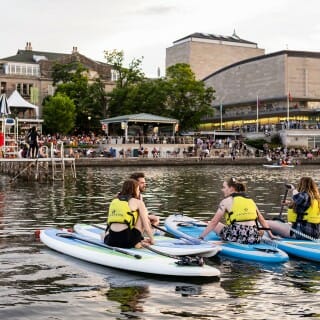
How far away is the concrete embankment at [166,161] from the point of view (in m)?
61.2

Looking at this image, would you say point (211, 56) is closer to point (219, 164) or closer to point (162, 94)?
point (162, 94)

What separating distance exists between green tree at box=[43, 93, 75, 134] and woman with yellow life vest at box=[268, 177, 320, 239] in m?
66.1

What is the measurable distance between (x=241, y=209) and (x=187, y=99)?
7030 cm

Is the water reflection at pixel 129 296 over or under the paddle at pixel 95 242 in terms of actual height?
under

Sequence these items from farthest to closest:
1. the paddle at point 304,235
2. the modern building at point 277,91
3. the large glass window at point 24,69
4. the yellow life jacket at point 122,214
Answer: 1. the modern building at point 277,91
2. the large glass window at point 24,69
3. the paddle at point 304,235
4. the yellow life jacket at point 122,214

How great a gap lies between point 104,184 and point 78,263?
22.7m

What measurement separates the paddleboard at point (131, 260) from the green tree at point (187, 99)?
6889 centimetres

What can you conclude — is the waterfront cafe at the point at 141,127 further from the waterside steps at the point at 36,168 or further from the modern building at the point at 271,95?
the modern building at the point at 271,95

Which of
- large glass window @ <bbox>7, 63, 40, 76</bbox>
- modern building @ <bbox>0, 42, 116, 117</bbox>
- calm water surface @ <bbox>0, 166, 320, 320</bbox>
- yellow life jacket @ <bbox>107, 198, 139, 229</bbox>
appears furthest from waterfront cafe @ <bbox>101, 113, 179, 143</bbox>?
yellow life jacket @ <bbox>107, 198, 139, 229</bbox>

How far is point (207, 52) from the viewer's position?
152 metres

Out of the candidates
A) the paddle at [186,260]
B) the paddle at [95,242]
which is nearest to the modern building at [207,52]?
the paddle at [95,242]

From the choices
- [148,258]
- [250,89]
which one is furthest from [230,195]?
[250,89]

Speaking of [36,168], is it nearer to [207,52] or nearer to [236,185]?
[236,185]

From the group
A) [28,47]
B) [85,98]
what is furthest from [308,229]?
[28,47]
